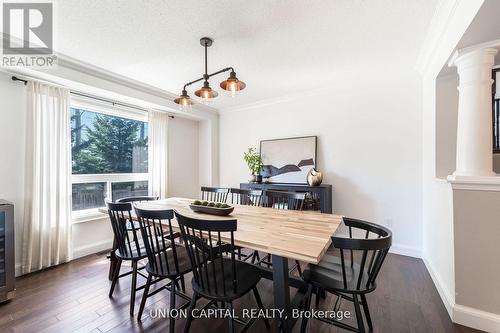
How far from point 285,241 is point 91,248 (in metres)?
3.18

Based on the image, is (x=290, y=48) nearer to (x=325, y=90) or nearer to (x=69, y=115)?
(x=325, y=90)

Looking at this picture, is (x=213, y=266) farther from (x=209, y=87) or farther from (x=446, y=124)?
(x=446, y=124)

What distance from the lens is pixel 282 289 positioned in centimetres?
134

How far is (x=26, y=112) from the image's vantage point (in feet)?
8.53

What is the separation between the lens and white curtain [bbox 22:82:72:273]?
2.61 m

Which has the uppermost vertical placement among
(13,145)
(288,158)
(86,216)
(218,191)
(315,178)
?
(13,145)

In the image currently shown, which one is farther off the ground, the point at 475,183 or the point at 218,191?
the point at 475,183

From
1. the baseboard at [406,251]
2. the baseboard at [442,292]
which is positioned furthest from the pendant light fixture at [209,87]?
the baseboard at [406,251]

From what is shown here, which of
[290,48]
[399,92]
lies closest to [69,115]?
[290,48]

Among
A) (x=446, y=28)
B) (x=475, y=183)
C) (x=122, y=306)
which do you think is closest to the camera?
(x=475, y=183)

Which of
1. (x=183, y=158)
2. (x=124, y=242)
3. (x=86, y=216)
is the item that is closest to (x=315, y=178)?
(x=124, y=242)

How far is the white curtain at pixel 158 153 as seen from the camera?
12.9 ft

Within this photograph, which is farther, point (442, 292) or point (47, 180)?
point (47, 180)

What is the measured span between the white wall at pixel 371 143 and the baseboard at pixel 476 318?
52.6 inches
